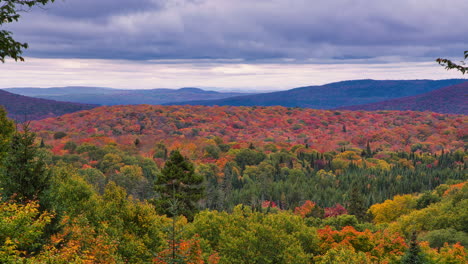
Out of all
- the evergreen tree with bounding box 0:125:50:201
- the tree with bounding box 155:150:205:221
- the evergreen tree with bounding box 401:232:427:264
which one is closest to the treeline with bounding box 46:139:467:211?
the tree with bounding box 155:150:205:221

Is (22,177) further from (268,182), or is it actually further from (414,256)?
(268,182)

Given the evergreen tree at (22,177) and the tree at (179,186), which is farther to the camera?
the tree at (179,186)

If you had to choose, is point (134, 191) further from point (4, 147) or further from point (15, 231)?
point (15, 231)

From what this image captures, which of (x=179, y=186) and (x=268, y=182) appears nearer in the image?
(x=179, y=186)

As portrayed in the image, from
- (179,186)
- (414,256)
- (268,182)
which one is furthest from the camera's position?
(268,182)

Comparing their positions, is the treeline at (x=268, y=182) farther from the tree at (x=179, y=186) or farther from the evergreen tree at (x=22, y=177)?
the evergreen tree at (x=22, y=177)

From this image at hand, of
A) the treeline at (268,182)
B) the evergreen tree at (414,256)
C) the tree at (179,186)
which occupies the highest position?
the tree at (179,186)

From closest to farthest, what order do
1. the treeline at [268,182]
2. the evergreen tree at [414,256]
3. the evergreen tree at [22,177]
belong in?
the evergreen tree at [22,177]
the evergreen tree at [414,256]
the treeline at [268,182]

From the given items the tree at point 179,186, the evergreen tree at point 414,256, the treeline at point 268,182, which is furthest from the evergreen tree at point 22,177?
the treeline at point 268,182

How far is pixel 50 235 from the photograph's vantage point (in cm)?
2247

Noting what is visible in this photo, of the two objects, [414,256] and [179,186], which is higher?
[179,186]

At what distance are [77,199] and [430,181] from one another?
161223 mm

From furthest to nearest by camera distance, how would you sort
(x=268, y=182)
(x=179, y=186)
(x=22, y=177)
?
(x=268, y=182) → (x=179, y=186) → (x=22, y=177)

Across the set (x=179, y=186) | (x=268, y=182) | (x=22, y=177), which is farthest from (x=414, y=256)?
(x=268, y=182)
